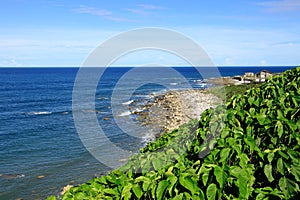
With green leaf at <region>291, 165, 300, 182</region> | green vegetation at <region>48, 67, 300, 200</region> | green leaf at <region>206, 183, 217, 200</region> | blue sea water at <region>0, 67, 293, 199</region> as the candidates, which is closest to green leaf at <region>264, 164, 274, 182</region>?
green vegetation at <region>48, 67, 300, 200</region>

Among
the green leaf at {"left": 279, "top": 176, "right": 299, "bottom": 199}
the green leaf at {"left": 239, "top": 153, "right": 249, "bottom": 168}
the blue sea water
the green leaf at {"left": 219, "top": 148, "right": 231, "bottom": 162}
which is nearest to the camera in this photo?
the green leaf at {"left": 279, "top": 176, "right": 299, "bottom": 199}

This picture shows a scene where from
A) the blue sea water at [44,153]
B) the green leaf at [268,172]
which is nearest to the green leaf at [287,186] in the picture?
the green leaf at [268,172]

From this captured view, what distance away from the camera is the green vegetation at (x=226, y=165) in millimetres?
2805

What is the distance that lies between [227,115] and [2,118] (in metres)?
44.3

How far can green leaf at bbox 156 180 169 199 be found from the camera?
2752mm

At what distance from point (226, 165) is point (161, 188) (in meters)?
0.63

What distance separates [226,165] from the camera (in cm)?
294

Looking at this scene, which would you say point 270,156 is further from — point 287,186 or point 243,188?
point 243,188

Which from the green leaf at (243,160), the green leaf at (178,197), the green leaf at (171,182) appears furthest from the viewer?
the green leaf at (243,160)

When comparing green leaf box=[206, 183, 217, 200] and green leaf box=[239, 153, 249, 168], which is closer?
green leaf box=[206, 183, 217, 200]

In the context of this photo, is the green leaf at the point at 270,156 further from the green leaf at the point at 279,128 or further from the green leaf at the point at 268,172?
the green leaf at the point at 279,128

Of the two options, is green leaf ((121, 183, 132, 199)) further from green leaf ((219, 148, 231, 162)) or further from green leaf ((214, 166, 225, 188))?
green leaf ((219, 148, 231, 162))

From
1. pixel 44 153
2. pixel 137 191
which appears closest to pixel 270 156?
pixel 137 191

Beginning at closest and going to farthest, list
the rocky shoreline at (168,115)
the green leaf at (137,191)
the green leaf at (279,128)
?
1. the green leaf at (137,191)
2. the green leaf at (279,128)
3. the rocky shoreline at (168,115)
